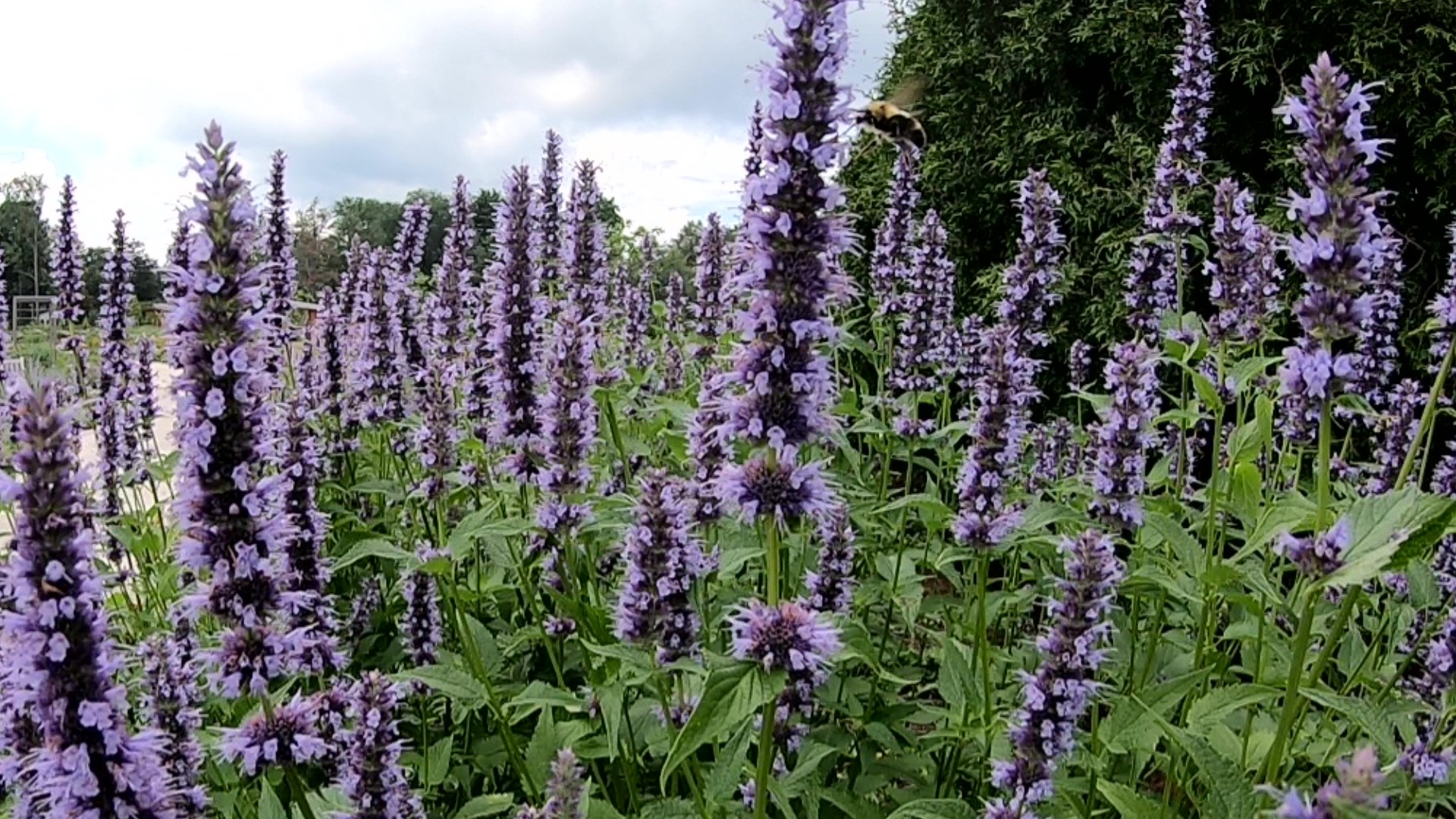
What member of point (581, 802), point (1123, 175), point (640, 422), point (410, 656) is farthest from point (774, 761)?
point (1123, 175)

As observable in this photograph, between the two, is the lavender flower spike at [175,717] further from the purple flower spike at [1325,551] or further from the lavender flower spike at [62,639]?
the purple flower spike at [1325,551]

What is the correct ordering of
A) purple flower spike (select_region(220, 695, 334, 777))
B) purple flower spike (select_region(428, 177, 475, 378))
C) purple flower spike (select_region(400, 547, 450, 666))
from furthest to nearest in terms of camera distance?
purple flower spike (select_region(428, 177, 475, 378))
purple flower spike (select_region(400, 547, 450, 666))
purple flower spike (select_region(220, 695, 334, 777))

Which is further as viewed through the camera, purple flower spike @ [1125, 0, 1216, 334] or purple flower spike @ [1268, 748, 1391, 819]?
purple flower spike @ [1125, 0, 1216, 334]

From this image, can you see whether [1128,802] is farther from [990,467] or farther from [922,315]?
[922,315]

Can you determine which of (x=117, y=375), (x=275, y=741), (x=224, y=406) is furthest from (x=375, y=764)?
(x=117, y=375)

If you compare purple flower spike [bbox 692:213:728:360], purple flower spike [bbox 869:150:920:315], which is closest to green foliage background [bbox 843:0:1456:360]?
purple flower spike [bbox 869:150:920:315]

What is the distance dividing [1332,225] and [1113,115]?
8.43 m

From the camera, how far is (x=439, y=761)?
3932 mm

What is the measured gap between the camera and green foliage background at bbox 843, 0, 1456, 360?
9055mm

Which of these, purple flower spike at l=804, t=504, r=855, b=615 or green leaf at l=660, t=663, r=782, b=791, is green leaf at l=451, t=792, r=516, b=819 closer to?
green leaf at l=660, t=663, r=782, b=791

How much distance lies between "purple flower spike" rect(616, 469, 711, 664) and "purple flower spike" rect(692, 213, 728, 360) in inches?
118

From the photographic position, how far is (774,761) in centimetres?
374

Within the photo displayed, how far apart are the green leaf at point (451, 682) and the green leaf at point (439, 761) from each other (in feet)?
0.85

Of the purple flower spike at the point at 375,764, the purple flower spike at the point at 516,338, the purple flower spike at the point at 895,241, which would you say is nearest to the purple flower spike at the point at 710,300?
the purple flower spike at the point at 895,241
